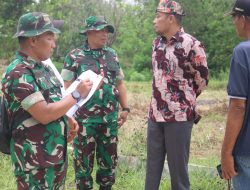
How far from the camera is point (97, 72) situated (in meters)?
3.88

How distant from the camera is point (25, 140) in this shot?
262 cm

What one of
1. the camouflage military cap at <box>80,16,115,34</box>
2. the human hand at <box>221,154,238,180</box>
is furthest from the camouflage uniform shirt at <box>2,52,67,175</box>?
the camouflage military cap at <box>80,16,115,34</box>

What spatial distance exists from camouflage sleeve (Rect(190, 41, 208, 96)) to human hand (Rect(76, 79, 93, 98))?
117 cm

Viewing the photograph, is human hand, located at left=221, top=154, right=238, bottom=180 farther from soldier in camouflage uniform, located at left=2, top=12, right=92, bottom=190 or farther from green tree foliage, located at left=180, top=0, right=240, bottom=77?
green tree foliage, located at left=180, top=0, right=240, bottom=77

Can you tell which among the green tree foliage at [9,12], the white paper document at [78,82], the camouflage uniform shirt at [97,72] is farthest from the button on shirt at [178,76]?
the green tree foliage at [9,12]

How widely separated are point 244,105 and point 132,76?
2110 cm

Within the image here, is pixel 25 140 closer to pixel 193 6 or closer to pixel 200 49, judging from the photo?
pixel 200 49

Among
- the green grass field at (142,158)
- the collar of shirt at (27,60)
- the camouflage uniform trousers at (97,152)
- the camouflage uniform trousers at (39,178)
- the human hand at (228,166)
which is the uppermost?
the collar of shirt at (27,60)

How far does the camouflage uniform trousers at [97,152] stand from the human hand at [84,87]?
52.0 inches

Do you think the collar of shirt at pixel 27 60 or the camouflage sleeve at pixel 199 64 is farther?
the camouflage sleeve at pixel 199 64

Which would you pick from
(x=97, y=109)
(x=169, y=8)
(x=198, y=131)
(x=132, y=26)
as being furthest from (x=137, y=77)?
(x=169, y=8)

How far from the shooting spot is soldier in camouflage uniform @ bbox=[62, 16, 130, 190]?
3.90 metres

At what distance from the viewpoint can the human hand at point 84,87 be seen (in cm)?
260

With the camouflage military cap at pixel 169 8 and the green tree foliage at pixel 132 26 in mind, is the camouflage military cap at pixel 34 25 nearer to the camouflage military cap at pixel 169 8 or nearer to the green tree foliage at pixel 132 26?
the camouflage military cap at pixel 169 8
